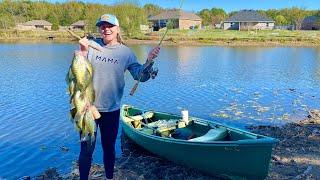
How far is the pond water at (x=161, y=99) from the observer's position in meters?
10.8

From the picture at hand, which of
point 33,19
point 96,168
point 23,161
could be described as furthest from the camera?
point 33,19

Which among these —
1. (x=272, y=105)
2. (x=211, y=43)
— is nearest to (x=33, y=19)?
(x=211, y=43)

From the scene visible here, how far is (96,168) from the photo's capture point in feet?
28.1

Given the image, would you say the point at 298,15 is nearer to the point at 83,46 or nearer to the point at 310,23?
the point at 310,23

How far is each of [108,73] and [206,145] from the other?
3.01 m

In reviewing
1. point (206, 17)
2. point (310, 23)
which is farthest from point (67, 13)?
point (310, 23)

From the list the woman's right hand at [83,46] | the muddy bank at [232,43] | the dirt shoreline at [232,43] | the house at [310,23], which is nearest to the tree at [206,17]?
the house at [310,23]

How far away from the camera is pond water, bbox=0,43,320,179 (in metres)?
10.8

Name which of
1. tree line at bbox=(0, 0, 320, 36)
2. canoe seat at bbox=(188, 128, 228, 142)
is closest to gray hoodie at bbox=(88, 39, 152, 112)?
canoe seat at bbox=(188, 128, 228, 142)

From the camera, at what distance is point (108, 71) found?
17.6 ft

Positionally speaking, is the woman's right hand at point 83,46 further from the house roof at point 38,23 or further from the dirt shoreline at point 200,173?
the house roof at point 38,23

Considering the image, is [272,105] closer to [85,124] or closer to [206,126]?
[206,126]

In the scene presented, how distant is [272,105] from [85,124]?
13479 mm

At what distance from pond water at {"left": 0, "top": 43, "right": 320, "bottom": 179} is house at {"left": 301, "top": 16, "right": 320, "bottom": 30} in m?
61.2
